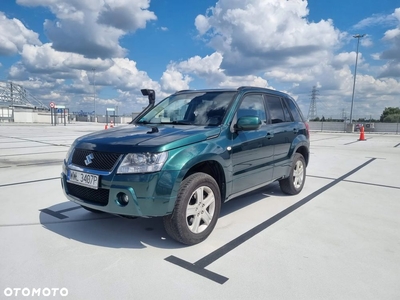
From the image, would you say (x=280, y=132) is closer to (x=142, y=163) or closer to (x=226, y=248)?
(x=226, y=248)

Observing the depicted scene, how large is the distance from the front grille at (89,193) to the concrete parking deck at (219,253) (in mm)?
519

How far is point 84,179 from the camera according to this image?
3.20m

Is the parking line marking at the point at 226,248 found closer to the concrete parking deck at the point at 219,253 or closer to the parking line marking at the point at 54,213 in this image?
the concrete parking deck at the point at 219,253

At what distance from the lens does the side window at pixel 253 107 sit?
407 centimetres

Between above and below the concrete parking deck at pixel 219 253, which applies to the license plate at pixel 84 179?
above

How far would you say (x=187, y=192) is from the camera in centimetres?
308

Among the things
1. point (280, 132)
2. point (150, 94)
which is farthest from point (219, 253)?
point (150, 94)

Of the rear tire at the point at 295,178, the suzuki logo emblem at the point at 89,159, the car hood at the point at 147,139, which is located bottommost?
the rear tire at the point at 295,178

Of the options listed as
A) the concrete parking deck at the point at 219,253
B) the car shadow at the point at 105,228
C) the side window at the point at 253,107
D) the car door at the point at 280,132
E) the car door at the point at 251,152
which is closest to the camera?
the concrete parking deck at the point at 219,253

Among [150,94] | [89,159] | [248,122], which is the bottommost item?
[89,159]

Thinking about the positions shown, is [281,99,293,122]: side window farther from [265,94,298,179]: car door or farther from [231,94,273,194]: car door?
[231,94,273,194]: car door

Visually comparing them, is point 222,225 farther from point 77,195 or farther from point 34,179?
point 34,179

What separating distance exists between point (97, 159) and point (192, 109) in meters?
1.66

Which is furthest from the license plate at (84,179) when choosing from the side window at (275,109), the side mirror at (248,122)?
the side window at (275,109)
